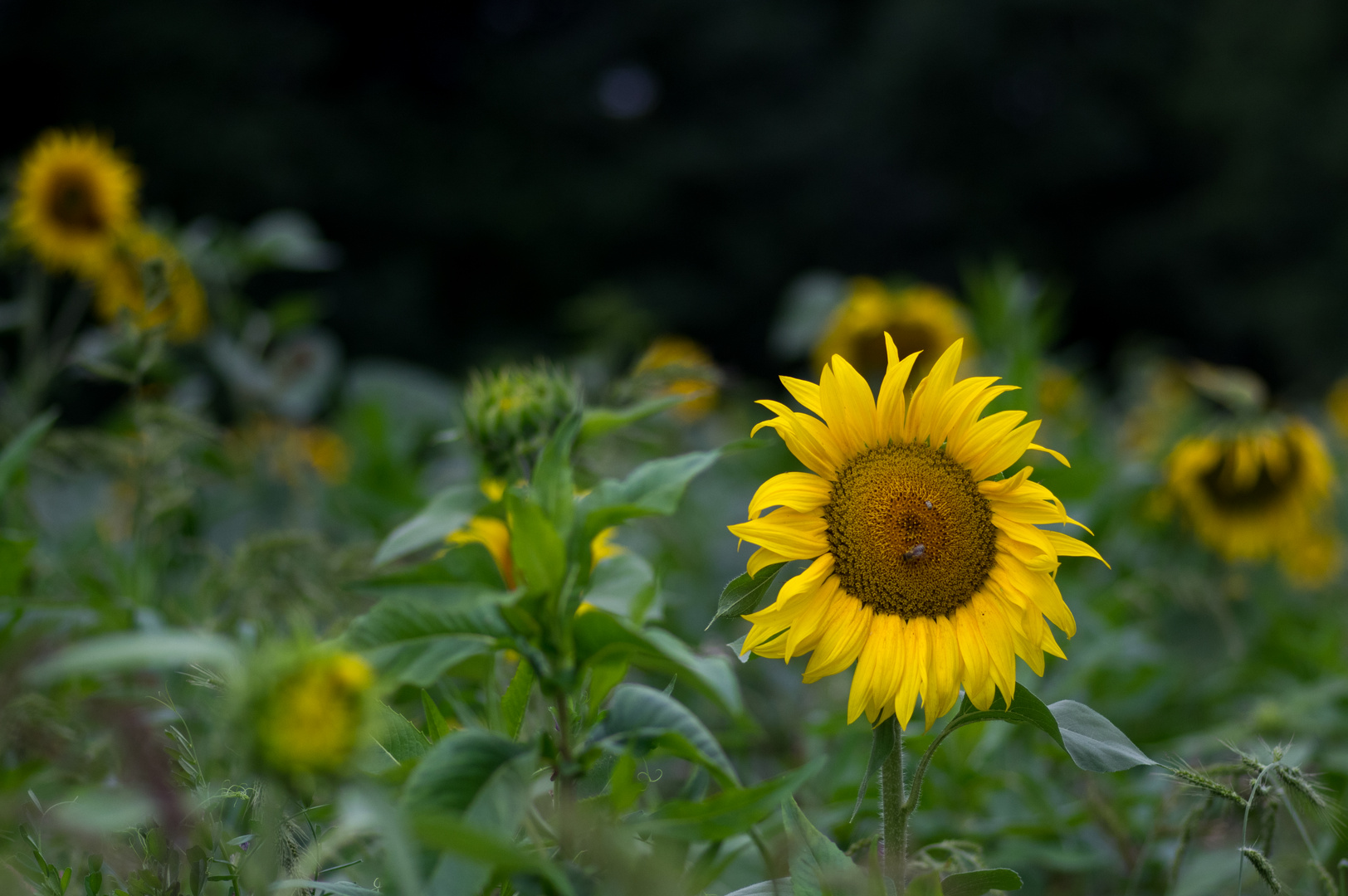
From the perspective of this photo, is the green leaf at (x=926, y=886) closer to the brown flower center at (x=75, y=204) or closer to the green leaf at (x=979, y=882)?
the green leaf at (x=979, y=882)

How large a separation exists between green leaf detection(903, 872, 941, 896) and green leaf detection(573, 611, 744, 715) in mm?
164

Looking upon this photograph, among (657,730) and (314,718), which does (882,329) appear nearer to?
(657,730)

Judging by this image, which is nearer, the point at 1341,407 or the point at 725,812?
the point at 725,812

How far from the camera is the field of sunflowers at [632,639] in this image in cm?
49

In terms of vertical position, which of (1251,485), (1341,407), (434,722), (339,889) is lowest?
(339,889)

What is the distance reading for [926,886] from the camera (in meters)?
0.58

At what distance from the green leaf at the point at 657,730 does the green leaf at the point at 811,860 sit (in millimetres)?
73

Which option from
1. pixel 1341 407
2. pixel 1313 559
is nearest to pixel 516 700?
pixel 1313 559

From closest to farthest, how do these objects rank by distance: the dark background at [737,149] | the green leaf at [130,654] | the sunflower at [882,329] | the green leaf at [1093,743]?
the green leaf at [130,654] < the green leaf at [1093,743] < the sunflower at [882,329] < the dark background at [737,149]

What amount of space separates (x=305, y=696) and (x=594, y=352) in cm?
183

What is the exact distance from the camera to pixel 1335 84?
30.7ft

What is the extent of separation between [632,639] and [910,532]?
0.69 feet

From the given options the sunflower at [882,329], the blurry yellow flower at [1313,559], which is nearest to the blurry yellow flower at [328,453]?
the sunflower at [882,329]

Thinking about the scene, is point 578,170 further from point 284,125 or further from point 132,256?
point 132,256
